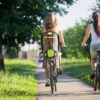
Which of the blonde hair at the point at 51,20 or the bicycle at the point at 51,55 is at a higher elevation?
the blonde hair at the point at 51,20

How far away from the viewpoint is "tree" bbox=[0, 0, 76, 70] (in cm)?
2506

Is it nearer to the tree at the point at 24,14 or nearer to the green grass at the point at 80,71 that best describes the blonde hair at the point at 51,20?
the green grass at the point at 80,71

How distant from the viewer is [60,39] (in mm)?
14203

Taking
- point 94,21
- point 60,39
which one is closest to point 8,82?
point 60,39

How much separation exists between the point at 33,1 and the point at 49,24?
40.1 ft

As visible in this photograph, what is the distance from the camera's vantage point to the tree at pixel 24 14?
2506 cm

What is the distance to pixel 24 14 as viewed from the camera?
86.1 ft

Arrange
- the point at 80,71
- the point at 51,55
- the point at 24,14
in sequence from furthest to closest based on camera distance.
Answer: the point at 80,71 < the point at 24,14 < the point at 51,55

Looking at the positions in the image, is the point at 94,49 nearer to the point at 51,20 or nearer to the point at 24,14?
the point at 51,20

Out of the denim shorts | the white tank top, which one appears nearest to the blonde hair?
the white tank top

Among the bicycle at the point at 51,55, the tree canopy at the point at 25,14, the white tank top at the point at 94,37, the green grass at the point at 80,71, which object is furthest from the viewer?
the tree canopy at the point at 25,14

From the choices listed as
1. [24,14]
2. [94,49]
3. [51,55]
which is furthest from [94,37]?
[24,14]

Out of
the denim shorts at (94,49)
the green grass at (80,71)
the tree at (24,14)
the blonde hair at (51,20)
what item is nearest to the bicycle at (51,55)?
the blonde hair at (51,20)

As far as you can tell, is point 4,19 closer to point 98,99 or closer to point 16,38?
point 16,38
